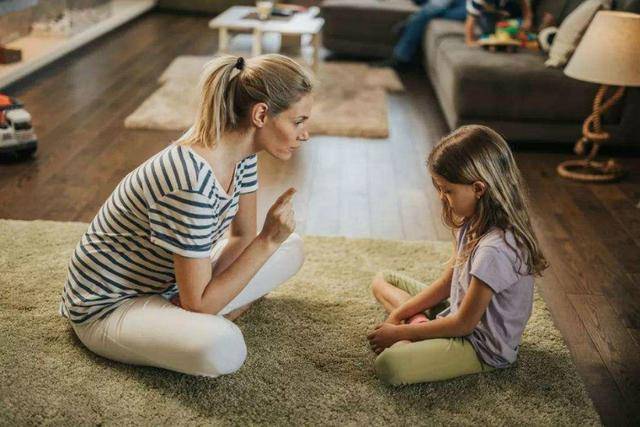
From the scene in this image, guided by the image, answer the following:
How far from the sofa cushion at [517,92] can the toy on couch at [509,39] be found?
1.08ft

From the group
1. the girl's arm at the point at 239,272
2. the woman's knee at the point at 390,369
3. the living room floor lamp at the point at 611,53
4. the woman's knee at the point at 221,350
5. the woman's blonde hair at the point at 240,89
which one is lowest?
the woman's knee at the point at 390,369

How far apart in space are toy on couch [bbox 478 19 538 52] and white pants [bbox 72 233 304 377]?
9.48 ft

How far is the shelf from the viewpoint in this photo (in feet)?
15.1

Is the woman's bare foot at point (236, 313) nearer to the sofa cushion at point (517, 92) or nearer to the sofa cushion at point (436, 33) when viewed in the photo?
the sofa cushion at point (517, 92)

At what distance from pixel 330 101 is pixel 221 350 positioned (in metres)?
2.97

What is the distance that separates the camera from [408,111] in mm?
4500

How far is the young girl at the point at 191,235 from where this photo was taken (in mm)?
1658

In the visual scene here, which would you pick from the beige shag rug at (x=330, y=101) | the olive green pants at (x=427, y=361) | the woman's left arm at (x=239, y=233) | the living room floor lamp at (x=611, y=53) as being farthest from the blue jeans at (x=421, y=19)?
the olive green pants at (x=427, y=361)

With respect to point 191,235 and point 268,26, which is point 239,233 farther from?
point 268,26

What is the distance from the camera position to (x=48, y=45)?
5238 mm

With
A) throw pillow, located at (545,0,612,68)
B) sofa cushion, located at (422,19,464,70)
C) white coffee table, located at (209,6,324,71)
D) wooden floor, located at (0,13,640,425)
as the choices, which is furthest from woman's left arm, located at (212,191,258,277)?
white coffee table, located at (209,6,324,71)

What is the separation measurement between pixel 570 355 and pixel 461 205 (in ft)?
2.01

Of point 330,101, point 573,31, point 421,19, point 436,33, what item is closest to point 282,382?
point 573,31

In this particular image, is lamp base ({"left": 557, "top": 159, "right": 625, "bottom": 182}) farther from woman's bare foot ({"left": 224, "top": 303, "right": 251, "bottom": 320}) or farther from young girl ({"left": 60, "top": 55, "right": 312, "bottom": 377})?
young girl ({"left": 60, "top": 55, "right": 312, "bottom": 377})
